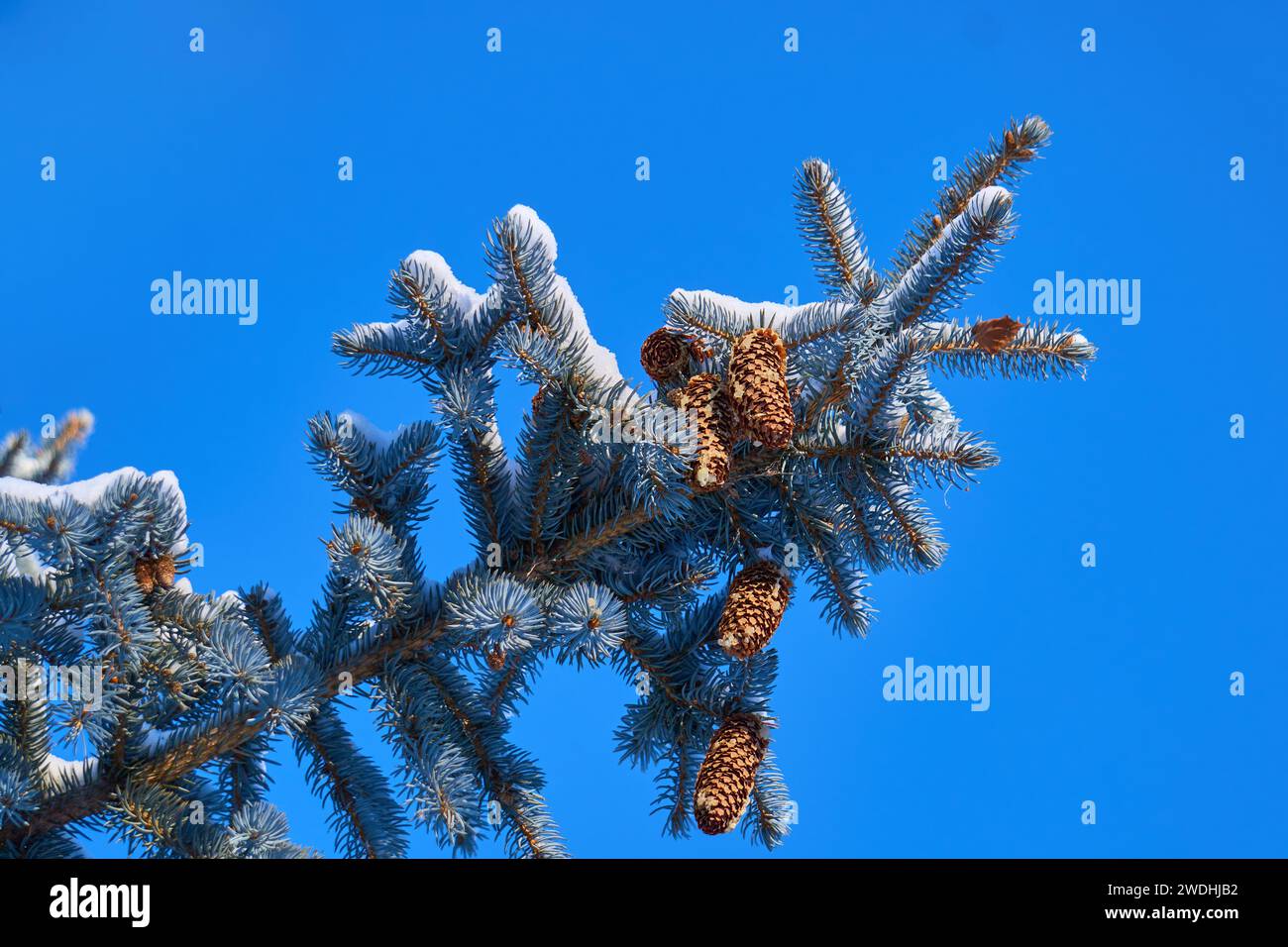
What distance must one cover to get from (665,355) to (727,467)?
36cm

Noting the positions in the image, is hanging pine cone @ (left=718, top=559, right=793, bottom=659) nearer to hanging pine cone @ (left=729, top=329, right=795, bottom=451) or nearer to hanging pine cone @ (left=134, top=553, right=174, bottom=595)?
hanging pine cone @ (left=729, top=329, right=795, bottom=451)

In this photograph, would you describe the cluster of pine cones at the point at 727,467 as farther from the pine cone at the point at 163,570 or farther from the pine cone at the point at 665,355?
the pine cone at the point at 163,570

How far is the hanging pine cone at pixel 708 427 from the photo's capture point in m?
2.09

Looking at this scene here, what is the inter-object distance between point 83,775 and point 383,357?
1.13 m

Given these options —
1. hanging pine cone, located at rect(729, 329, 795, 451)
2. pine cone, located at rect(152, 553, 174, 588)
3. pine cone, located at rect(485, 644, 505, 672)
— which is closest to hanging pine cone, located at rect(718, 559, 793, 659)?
hanging pine cone, located at rect(729, 329, 795, 451)

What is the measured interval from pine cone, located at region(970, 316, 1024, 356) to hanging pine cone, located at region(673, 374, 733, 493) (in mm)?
542

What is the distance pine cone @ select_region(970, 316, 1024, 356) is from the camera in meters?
2.09

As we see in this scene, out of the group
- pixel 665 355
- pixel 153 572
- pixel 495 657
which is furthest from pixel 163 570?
pixel 665 355

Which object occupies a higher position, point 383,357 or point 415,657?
point 383,357

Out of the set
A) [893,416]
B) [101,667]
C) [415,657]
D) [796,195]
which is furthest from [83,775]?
[796,195]
